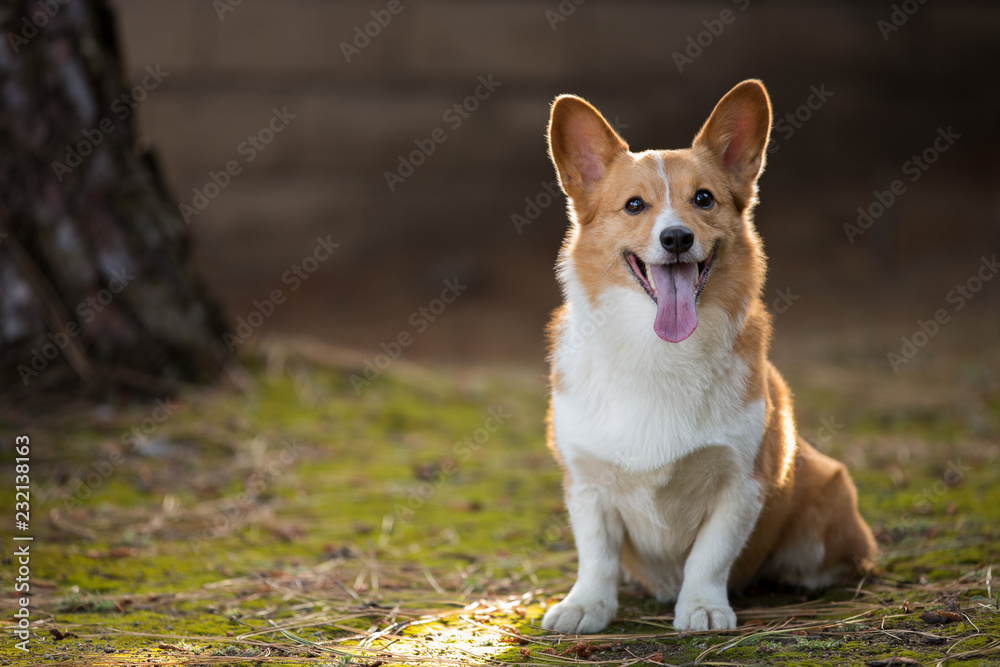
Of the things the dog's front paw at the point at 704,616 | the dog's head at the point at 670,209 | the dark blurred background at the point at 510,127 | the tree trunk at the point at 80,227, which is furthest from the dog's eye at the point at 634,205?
the dark blurred background at the point at 510,127

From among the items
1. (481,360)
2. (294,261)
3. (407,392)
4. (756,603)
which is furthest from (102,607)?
(294,261)

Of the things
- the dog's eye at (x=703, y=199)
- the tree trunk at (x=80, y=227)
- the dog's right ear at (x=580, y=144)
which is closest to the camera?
the dog's eye at (x=703, y=199)

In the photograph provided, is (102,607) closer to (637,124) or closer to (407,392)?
(407,392)

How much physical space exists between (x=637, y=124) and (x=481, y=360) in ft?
11.4

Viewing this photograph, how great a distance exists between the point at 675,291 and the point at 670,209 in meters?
0.24

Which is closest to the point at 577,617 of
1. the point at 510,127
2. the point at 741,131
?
the point at 741,131

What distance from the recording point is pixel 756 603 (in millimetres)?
2844

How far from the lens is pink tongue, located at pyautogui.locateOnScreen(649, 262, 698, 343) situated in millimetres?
2588

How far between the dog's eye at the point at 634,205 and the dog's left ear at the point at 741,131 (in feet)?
0.97

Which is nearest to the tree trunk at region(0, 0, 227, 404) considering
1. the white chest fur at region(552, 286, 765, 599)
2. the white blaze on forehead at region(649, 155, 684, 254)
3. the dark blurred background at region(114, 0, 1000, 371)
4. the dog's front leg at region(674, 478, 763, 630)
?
the white chest fur at region(552, 286, 765, 599)

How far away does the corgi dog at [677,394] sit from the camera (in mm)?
2578

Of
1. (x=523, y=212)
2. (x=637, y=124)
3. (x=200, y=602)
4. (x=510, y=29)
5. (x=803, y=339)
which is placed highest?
(x=510, y=29)

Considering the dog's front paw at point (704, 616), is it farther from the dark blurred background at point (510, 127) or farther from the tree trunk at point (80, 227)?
the dark blurred background at point (510, 127)

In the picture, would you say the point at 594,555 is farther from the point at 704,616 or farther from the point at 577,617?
the point at 704,616
